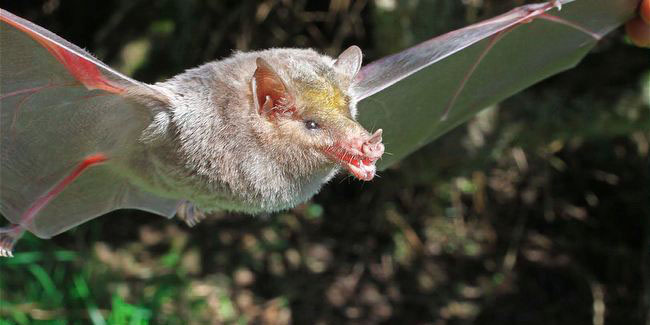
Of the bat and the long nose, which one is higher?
the bat

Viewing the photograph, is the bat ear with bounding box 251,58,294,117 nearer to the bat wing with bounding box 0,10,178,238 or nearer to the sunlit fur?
the sunlit fur

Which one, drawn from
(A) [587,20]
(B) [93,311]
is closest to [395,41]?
(A) [587,20]

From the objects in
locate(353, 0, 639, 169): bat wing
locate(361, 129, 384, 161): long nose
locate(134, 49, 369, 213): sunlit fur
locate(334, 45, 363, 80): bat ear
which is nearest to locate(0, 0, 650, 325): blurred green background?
locate(353, 0, 639, 169): bat wing

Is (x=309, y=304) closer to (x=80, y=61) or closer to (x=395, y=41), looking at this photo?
(x=395, y=41)

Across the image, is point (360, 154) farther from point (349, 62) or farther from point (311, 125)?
point (349, 62)

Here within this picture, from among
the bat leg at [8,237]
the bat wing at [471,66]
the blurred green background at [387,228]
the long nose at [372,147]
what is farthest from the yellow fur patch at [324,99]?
the blurred green background at [387,228]

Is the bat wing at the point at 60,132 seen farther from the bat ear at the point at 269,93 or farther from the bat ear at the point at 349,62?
the bat ear at the point at 349,62

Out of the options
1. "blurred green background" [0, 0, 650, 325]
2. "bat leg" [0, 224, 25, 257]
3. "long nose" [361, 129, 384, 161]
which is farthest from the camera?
"blurred green background" [0, 0, 650, 325]
